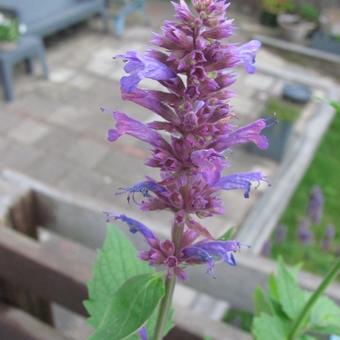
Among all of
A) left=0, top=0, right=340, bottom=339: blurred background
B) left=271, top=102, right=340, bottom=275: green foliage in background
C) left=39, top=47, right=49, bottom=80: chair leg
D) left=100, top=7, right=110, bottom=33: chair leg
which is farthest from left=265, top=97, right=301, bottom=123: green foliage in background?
left=100, top=7, right=110, bottom=33: chair leg

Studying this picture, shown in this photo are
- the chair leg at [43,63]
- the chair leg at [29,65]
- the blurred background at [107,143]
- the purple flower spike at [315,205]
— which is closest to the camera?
the blurred background at [107,143]

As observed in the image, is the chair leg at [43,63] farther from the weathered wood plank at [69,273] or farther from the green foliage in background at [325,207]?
the weathered wood plank at [69,273]

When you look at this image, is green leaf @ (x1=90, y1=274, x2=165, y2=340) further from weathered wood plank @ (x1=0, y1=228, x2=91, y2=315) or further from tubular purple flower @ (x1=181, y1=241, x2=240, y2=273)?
weathered wood plank @ (x1=0, y1=228, x2=91, y2=315)

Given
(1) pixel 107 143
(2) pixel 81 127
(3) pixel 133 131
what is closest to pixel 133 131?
(3) pixel 133 131

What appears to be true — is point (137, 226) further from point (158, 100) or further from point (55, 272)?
point (55, 272)

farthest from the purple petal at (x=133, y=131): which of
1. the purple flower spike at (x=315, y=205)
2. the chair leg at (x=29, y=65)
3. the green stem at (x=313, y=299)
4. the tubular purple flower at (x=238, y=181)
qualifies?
the chair leg at (x=29, y=65)

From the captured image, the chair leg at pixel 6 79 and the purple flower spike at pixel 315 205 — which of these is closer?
the purple flower spike at pixel 315 205

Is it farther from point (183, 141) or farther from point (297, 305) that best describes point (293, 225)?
point (183, 141)
